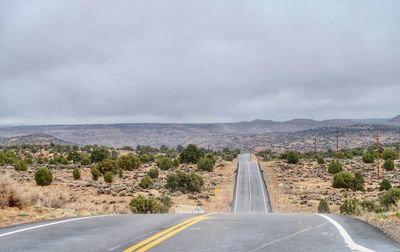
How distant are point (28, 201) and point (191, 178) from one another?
51094 millimetres

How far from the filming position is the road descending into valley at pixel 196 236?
334 inches

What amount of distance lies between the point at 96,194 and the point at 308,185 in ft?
111

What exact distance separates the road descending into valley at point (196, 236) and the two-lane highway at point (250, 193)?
4206cm

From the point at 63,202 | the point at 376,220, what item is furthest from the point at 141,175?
the point at 376,220

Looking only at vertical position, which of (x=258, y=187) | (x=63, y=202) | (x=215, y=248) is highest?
(x=215, y=248)

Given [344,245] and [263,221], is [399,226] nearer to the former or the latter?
[263,221]

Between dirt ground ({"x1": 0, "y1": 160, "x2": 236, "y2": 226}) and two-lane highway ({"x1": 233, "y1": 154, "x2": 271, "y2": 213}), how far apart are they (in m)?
1.45

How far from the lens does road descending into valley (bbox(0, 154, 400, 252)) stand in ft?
27.8

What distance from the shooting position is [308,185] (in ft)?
240

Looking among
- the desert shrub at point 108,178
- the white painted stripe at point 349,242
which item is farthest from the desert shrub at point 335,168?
the white painted stripe at point 349,242

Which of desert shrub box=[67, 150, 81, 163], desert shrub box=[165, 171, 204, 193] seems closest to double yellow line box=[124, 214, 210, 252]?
desert shrub box=[165, 171, 204, 193]

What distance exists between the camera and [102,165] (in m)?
75.8

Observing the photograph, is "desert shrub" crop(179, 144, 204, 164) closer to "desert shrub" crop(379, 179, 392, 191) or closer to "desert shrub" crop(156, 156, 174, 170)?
"desert shrub" crop(156, 156, 174, 170)

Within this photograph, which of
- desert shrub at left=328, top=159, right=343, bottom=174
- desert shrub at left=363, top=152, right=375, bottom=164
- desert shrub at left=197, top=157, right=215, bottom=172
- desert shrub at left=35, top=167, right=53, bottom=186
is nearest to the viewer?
desert shrub at left=35, top=167, right=53, bottom=186
